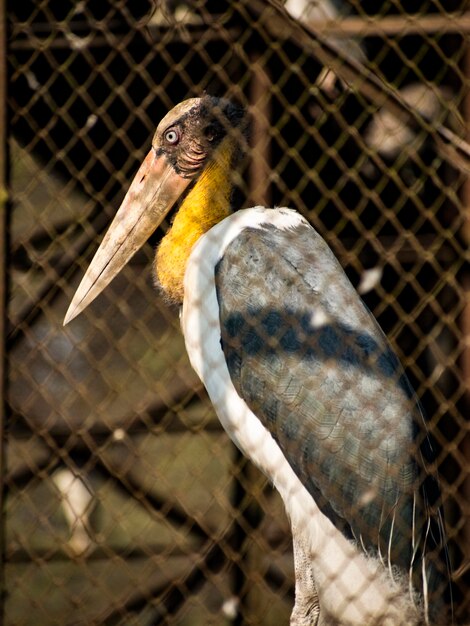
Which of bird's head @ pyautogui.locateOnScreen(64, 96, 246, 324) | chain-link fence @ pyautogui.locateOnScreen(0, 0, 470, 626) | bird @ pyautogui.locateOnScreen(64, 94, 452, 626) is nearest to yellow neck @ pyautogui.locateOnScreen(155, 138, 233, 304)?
bird's head @ pyautogui.locateOnScreen(64, 96, 246, 324)

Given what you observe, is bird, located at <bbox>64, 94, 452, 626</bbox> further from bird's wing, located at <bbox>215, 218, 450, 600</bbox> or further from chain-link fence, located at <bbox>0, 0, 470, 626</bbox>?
chain-link fence, located at <bbox>0, 0, 470, 626</bbox>

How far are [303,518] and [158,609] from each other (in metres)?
1.15

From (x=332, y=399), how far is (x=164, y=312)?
0.85 meters

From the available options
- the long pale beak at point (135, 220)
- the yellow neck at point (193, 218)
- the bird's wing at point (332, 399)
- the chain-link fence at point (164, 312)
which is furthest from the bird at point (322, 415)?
the chain-link fence at point (164, 312)

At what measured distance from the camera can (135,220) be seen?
91.0 inches

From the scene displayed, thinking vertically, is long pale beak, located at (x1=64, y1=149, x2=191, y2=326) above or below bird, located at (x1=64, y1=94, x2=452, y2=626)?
above

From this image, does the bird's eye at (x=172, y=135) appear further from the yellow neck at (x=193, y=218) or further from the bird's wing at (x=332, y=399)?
the bird's wing at (x=332, y=399)

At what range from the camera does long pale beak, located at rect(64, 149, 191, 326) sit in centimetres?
231

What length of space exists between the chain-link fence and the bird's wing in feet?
2.26

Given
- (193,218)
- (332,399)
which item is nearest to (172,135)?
(193,218)

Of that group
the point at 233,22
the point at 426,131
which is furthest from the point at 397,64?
the point at 426,131

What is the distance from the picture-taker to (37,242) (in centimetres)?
321

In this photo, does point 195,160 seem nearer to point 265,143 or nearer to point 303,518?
point 265,143

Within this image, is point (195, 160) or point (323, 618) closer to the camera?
point (323, 618)
